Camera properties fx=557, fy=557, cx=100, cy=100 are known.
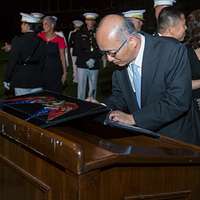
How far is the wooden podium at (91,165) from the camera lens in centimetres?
221

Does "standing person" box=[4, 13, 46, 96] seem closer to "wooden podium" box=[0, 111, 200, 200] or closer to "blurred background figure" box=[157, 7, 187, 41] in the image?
"blurred background figure" box=[157, 7, 187, 41]

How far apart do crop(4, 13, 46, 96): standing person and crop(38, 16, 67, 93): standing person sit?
15.6 inches

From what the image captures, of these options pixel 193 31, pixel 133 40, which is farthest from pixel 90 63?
pixel 133 40

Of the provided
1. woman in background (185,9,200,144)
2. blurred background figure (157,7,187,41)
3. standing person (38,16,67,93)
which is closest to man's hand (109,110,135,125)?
woman in background (185,9,200,144)

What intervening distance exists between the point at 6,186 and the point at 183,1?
21.1 m

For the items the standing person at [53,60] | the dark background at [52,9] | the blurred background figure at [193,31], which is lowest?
the dark background at [52,9]

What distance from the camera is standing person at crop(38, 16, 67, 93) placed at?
8094mm

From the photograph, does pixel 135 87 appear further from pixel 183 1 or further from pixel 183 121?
pixel 183 1

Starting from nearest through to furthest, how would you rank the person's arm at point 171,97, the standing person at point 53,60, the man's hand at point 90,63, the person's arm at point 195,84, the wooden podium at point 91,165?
the wooden podium at point 91,165 < the person's arm at point 171,97 < the person's arm at point 195,84 < the standing person at point 53,60 < the man's hand at point 90,63

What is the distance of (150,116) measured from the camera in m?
3.08

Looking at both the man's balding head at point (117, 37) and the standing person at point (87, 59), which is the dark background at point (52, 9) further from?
the man's balding head at point (117, 37)

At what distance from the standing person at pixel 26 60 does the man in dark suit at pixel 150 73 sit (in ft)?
13.3

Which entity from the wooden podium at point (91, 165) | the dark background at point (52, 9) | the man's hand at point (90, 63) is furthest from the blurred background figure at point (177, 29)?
the dark background at point (52, 9)

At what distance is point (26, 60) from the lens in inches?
290
